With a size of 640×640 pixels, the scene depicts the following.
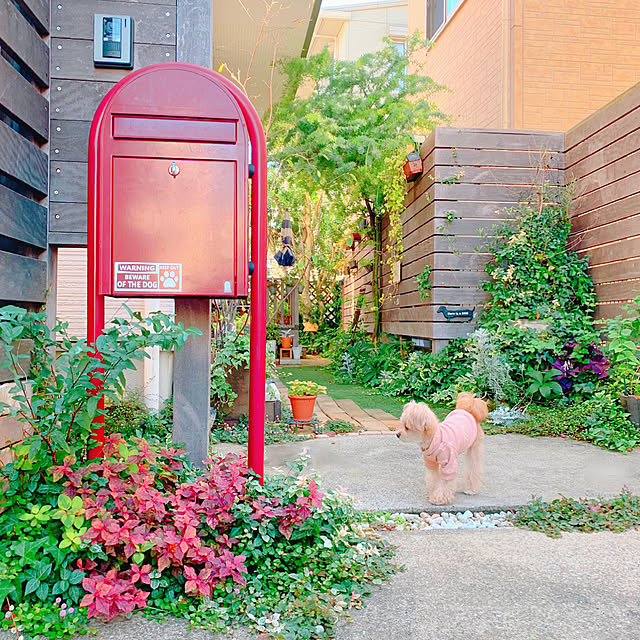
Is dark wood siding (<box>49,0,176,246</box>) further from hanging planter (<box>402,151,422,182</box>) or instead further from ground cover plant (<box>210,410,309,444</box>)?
hanging planter (<box>402,151,422,182</box>)

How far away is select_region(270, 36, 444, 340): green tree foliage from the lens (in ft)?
23.5

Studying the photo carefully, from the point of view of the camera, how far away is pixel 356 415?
5.74 metres

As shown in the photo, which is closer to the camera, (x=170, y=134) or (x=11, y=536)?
(x=11, y=536)

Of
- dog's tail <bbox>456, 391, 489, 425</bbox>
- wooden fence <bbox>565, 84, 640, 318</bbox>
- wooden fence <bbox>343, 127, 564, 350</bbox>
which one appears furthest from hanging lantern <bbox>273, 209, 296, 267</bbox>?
dog's tail <bbox>456, 391, 489, 425</bbox>

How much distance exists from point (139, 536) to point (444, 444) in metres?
1.56

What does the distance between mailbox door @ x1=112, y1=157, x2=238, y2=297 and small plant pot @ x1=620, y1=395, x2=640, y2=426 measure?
3.53m

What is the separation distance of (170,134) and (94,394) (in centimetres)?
104

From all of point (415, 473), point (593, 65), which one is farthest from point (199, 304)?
point (593, 65)

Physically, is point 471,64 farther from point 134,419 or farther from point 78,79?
point 134,419

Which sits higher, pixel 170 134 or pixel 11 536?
pixel 170 134

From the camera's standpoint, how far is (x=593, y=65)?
25.5 ft

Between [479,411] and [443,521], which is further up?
[479,411]

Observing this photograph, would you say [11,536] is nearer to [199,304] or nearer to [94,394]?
[94,394]

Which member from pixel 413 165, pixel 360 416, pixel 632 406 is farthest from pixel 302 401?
pixel 413 165
